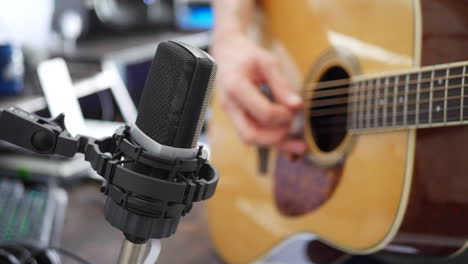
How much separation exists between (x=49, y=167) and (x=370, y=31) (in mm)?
679

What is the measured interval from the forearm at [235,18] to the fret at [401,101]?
36cm

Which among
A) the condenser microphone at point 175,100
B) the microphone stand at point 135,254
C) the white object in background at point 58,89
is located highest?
the condenser microphone at point 175,100

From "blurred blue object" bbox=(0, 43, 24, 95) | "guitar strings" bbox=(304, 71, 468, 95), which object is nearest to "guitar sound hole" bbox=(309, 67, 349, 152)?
"guitar strings" bbox=(304, 71, 468, 95)

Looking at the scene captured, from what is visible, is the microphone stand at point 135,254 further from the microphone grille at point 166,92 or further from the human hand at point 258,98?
the human hand at point 258,98

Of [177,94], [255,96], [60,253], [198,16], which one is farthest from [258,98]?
[198,16]

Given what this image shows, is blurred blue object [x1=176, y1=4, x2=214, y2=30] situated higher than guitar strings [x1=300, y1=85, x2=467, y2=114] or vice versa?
blurred blue object [x1=176, y1=4, x2=214, y2=30]

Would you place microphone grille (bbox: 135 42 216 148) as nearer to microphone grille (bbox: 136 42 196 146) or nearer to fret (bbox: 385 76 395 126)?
microphone grille (bbox: 136 42 196 146)

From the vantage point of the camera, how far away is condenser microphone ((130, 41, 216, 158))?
324 millimetres

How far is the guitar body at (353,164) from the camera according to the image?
52cm

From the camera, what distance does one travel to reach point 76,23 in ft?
5.24

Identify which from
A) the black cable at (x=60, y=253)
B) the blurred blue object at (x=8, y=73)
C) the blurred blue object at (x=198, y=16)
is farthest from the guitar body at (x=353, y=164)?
the blurred blue object at (x=198, y=16)

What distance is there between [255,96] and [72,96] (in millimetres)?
410

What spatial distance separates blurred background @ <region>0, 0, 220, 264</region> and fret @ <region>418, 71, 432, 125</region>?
0.33 metres

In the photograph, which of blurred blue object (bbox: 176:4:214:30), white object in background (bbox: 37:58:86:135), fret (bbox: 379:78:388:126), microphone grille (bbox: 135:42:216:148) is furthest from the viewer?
blurred blue object (bbox: 176:4:214:30)
